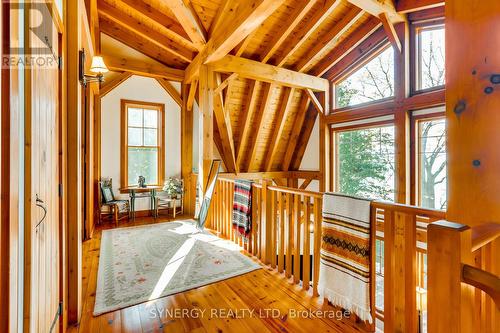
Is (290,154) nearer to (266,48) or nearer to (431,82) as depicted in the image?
(266,48)

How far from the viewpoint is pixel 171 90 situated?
5484mm

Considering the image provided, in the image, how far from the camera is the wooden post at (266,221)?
2789mm

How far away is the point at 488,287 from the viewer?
2.24 ft

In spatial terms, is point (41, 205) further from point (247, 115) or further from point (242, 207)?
point (247, 115)

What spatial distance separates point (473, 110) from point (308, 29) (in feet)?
11.1

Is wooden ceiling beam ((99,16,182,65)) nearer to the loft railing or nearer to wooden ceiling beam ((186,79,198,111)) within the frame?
wooden ceiling beam ((186,79,198,111))

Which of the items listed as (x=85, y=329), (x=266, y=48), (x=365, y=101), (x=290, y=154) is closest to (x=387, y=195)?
(x=365, y=101)

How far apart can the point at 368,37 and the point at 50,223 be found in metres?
5.03

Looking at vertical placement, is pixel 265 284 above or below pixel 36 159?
below

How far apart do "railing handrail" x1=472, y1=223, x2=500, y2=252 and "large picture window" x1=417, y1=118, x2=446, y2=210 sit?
301 cm

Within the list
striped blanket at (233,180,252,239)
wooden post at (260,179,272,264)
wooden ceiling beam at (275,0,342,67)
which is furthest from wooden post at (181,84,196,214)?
wooden post at (260,179,272,264)

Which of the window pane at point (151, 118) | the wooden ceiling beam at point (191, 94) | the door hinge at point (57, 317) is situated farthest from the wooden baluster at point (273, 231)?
the window pane at point (151, 118)

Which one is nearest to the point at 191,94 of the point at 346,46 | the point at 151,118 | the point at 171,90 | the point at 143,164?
the point at 171,90

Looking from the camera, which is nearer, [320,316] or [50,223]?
[50,223]
